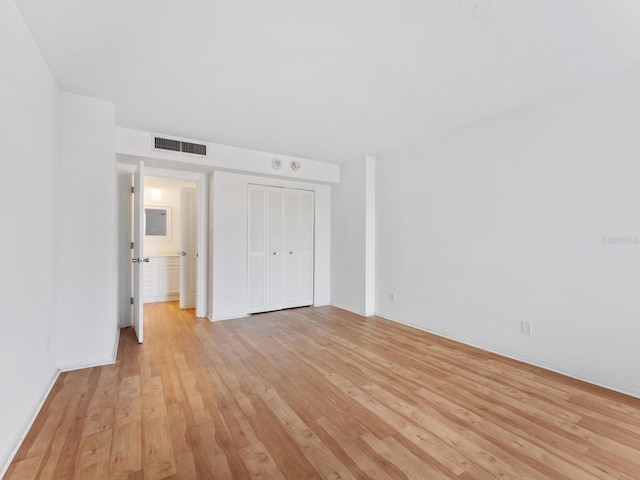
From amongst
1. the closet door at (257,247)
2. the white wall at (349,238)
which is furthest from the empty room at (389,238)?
the white wall at (349,238)

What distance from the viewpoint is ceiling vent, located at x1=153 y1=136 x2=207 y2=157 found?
3557 millimetres

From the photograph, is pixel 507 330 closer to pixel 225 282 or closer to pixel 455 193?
pixel 455 193

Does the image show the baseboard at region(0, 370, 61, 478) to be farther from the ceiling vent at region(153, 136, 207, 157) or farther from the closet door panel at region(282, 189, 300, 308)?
the closet door panel at region(282, 189, 300, 308)

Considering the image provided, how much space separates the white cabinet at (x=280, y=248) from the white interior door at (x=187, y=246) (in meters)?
1.25

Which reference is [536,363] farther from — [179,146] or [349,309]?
[179,146]

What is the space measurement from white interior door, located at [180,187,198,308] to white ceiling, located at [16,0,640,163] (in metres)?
1.95

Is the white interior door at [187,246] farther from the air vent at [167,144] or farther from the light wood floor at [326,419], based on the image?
the light wood floor at [326,419]

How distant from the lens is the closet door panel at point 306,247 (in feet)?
17.0

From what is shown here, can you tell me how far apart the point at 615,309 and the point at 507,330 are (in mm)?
887

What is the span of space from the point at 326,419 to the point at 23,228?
89.1 inches

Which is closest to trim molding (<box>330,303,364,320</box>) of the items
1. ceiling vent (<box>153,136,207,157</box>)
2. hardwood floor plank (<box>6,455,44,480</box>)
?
ceiling vent (<box>153,136,207,157</box>)

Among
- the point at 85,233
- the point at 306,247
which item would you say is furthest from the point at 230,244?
the point at 85,233

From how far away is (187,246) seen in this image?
5.10 metres

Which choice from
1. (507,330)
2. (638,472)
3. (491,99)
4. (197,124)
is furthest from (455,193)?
(197,124)
